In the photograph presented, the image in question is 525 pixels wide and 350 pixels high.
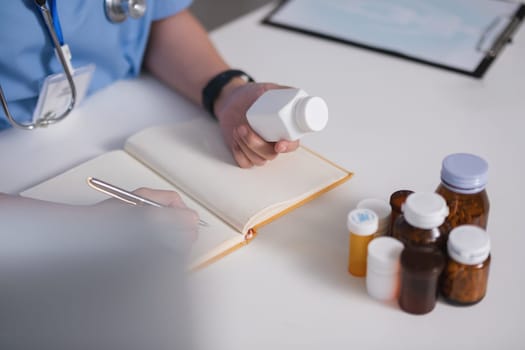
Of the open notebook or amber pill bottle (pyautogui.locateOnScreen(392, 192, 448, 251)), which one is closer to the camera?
amber pill bottle (pyautogui.locateOnScreen(392, 192, 448, 251))

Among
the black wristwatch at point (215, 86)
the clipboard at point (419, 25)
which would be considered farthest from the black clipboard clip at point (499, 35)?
the black wristwatch at point (215, 86)

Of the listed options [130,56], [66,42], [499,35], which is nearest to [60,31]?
[66,42]

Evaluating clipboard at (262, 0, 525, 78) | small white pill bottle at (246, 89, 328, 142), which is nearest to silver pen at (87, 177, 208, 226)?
small white pill bottle at (246, 89, 328, 142)

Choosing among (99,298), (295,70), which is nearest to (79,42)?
(295,70)

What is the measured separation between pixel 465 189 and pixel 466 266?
0.08 metres

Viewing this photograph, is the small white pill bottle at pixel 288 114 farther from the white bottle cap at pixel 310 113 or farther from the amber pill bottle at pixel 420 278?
the amber pill bottle at pixel 420 278

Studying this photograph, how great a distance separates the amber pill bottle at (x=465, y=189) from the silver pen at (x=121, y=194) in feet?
0.91

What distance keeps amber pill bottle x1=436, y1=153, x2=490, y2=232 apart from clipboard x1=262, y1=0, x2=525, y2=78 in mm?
442

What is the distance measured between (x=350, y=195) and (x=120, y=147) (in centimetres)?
34

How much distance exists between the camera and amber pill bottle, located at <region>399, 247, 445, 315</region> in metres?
0.66

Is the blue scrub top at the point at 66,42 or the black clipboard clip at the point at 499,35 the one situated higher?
the black clipboard clip at the point at 499,35

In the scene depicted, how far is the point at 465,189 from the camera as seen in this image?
0.68m

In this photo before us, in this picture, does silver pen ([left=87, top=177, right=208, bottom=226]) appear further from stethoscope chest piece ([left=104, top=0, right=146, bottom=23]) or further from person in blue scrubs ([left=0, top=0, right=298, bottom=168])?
stethoscope chest piece ([left=104, top=0, right=146, bottom=23])

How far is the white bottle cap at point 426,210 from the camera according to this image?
659 mm
